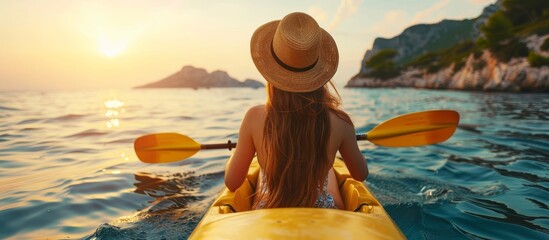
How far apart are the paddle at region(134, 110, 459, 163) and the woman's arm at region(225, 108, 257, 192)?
135cm

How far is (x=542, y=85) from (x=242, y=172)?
1180 inches

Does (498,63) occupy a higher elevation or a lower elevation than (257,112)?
higher

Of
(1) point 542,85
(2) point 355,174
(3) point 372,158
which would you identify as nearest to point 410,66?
(1) point 542,85

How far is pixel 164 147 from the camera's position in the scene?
4496 mm

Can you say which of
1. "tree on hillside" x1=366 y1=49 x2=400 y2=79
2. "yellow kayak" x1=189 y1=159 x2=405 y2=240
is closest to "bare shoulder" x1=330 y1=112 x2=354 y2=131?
"yellow kayak" x1=189 y1=159 x2=405 y2=240

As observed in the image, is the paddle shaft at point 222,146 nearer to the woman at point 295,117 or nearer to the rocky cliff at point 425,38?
the woman at point 295,117

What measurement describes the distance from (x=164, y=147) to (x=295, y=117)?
2773mm

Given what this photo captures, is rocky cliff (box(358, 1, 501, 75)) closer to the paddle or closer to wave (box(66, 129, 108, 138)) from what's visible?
wave (box(66, 129, 108, 138))

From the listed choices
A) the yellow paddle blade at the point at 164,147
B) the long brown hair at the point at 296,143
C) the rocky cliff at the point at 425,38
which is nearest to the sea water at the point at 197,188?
the yellow paddle blade at the point at 164,147

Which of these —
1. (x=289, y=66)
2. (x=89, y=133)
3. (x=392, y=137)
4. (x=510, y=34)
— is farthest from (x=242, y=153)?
(x=510, y=34)

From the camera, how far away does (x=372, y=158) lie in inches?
253

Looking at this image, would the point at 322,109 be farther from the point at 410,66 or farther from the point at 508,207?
the point at 410,66

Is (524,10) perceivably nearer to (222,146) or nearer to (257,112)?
(222,146)

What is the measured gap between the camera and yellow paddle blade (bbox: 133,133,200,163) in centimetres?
442
